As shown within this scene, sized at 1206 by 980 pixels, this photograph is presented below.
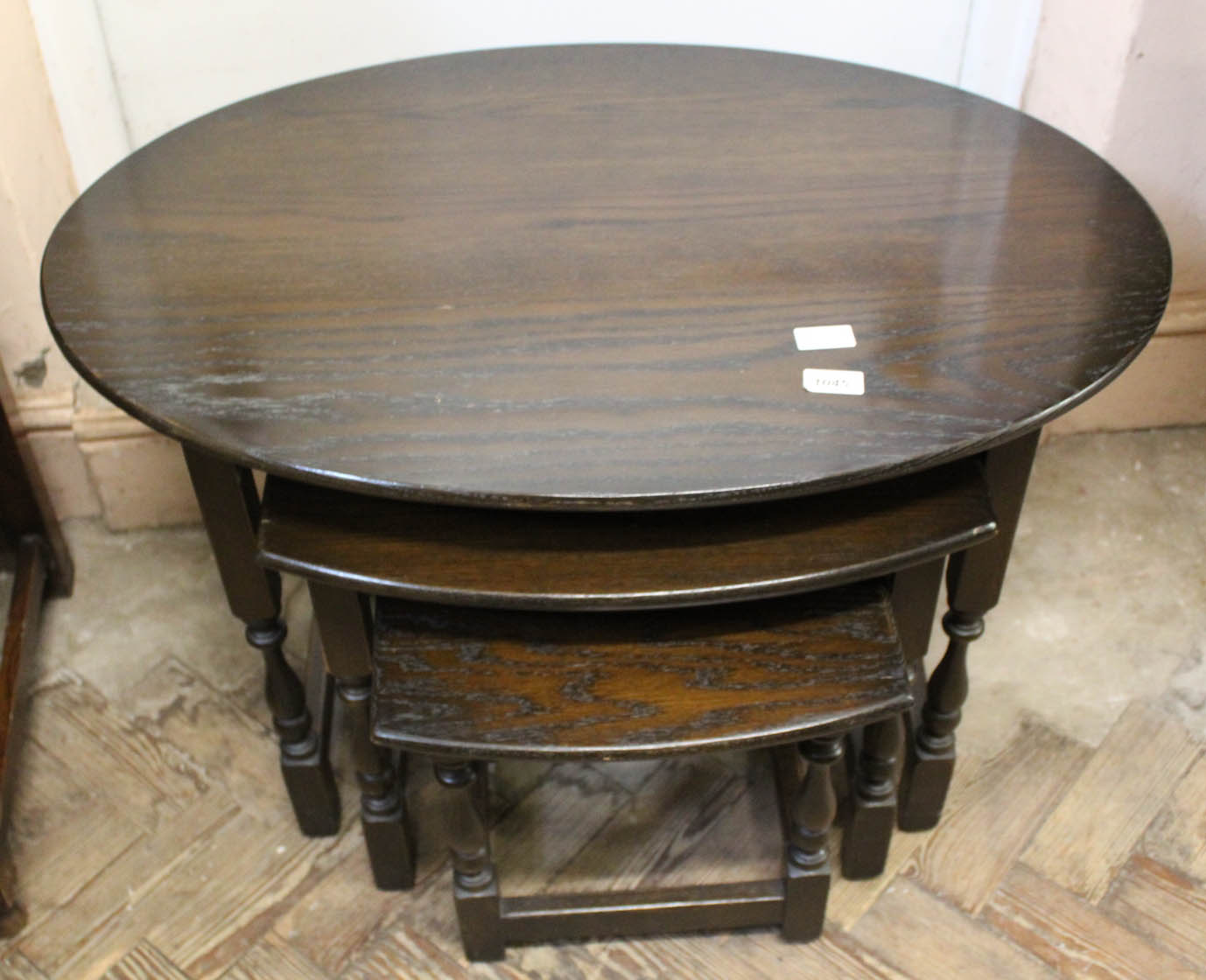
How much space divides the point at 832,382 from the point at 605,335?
0.17 metres

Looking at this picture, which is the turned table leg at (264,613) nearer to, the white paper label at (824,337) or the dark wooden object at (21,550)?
the dark wooden object at (21,550)

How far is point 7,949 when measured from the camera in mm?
1321

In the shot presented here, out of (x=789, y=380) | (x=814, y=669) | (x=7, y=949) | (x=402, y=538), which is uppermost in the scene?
(x=789, y=380)

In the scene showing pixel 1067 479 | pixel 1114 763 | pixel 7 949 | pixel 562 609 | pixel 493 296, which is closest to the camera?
pixel 562 609

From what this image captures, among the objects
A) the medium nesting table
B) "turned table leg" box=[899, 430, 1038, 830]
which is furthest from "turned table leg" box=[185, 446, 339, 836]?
"turned table leg" box=[899, 430, 1038, 830]

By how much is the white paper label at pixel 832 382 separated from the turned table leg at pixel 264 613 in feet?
1.47

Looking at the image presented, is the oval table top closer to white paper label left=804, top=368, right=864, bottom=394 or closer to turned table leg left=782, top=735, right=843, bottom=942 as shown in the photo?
white paper label left=804, top=368, right=864, bottom=394

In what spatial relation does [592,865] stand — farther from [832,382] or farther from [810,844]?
[832,382]

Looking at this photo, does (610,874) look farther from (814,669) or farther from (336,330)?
(336,330)

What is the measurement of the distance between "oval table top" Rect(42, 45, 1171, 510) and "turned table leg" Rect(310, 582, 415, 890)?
22 centimetres

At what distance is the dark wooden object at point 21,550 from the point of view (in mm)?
1485

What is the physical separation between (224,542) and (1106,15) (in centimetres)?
115

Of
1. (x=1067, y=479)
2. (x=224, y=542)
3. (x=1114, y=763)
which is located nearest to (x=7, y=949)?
(x=224, y=542)

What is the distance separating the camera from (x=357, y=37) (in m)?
1.52
